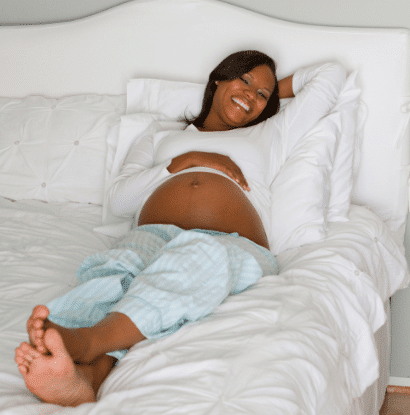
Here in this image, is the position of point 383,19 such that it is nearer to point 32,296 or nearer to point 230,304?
point 230,304

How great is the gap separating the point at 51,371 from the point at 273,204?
2.99ft

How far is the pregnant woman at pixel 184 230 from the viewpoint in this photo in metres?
0.79

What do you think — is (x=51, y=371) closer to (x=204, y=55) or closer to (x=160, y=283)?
(x=160, y=283)

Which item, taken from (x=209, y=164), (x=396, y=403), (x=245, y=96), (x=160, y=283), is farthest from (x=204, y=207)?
(x=396, y=403)

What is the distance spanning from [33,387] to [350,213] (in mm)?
1104

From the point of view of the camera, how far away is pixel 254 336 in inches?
33.2

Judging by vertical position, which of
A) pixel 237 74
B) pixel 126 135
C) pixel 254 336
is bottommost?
pixel 254 336

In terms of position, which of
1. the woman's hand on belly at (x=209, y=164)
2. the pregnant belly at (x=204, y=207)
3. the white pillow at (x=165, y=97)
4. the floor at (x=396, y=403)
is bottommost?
the floor at (x=396, y=403)

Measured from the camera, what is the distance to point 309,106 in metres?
1.49

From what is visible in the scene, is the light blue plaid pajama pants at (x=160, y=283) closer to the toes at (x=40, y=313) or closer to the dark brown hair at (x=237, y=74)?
the toes at (x=40, y=313)

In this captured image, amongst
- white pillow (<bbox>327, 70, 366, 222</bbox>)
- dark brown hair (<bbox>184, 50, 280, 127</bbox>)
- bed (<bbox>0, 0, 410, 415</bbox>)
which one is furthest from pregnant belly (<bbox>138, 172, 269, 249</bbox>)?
dark brown hair (<bbox>184, 50, 280, 127</bbox>)

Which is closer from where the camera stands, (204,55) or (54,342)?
(54,342)

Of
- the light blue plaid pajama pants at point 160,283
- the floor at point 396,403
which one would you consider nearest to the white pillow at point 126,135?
the light blue plaid pajama pants at point 160,283

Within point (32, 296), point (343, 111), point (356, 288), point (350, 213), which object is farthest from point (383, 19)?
point (32, 296)
